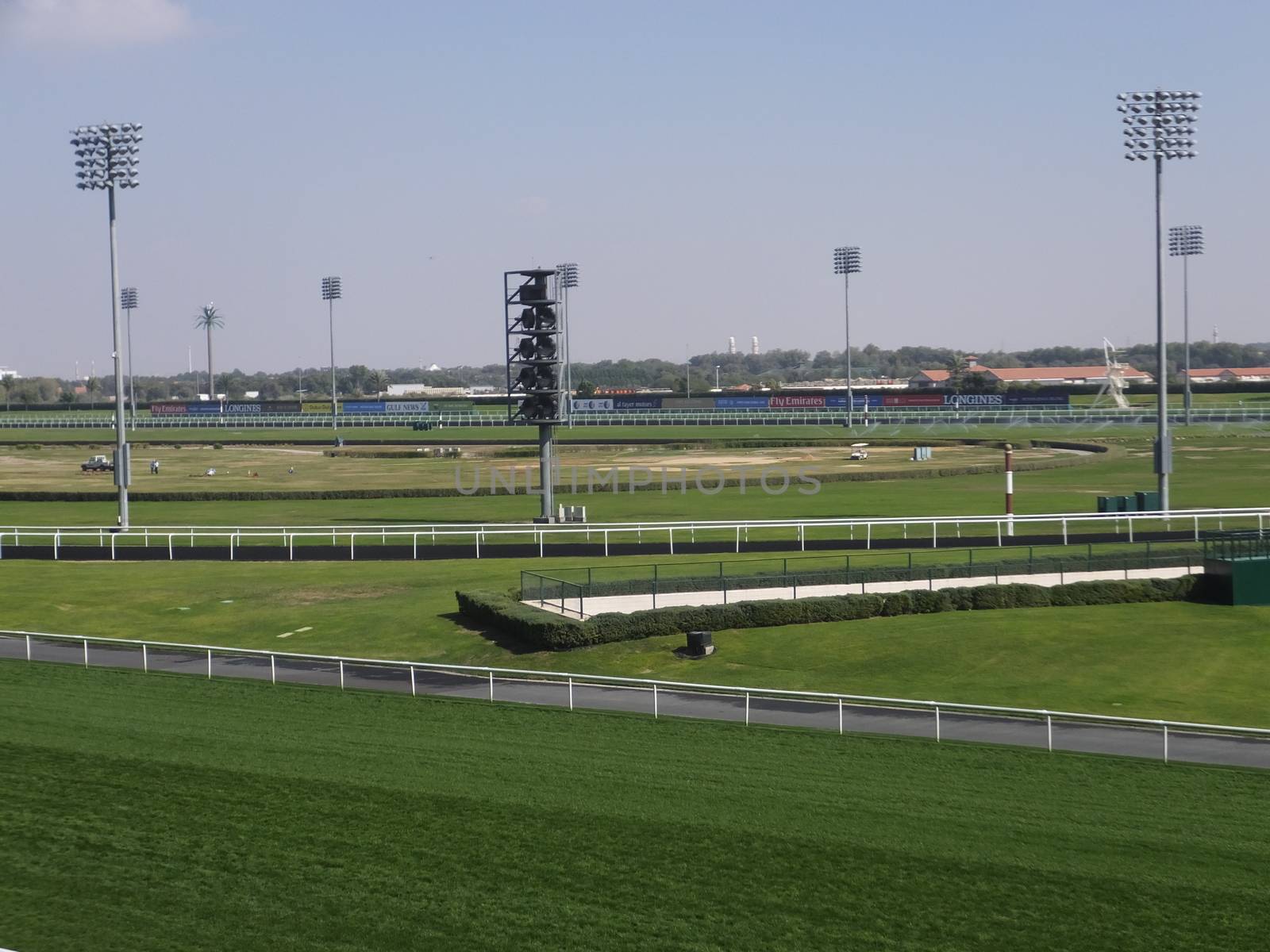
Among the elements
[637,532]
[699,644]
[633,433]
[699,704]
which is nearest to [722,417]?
[633,433]

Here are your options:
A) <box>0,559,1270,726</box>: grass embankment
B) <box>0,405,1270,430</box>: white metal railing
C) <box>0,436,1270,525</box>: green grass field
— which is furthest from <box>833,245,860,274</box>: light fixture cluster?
<box>0,559,1270,726</box>: grass embankment

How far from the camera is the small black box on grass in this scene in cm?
2706

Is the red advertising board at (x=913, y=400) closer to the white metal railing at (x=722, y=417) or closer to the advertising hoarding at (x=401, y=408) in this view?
the white metal railing at (x=722, y=417)

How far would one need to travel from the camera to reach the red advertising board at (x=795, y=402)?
138750 millimetres

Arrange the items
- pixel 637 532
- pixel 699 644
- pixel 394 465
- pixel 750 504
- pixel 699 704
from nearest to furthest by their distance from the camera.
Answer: pixel 699 704, pixel 699 644, pixel 637 532, pixel 750 504, pixel 394 465

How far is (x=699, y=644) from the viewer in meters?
27.0

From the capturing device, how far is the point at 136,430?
129375 millimetres

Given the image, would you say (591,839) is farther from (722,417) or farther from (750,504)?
(722,417)

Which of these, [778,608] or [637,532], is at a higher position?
[637,532]

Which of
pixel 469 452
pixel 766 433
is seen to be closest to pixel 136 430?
pixel 469 452

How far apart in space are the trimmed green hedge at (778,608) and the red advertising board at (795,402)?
106892 millimetres

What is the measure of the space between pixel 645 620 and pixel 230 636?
8.98 metres

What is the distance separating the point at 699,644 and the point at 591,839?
11.0 meters

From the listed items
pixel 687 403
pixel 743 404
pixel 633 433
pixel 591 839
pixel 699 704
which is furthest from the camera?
pixel 687 403
